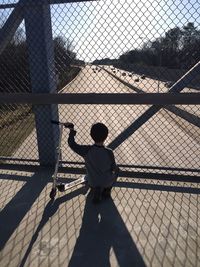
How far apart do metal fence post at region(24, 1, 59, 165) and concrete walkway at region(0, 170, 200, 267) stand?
571 mm

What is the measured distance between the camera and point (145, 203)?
15.8ft

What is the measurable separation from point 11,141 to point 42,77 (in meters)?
4.85

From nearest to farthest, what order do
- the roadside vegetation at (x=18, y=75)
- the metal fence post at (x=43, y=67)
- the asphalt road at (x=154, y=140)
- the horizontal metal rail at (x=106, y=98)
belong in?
the horizontal metal rail at (x=106, y=98) < the metal fence post at (x=43, y=67) < the roadside vegetation at (x=18, y=75) < the asphalt road at (x=154, y=140)

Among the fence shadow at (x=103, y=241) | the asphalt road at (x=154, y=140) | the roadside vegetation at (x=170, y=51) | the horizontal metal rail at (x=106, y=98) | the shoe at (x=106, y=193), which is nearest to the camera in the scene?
the fence shadow at (x=103, y=241)

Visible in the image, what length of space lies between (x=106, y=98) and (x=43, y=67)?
113 cm

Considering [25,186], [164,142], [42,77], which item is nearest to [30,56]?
[42,77]

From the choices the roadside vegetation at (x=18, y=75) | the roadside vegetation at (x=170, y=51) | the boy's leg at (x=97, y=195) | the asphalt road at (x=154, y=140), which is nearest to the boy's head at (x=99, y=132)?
the boy's leg at (x=97, y=195)

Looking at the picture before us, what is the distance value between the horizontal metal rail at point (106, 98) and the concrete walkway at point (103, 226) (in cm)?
106

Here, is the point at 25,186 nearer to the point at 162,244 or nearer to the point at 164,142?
the point at 162,244

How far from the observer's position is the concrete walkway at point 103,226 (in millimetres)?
3760

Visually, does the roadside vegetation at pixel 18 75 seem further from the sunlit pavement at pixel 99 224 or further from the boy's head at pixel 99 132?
the sunlit pavement at pixel 99 224

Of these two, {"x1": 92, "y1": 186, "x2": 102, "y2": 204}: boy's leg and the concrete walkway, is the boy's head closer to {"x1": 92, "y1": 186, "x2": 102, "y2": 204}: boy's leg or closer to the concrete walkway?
{"x1": 92, "y1": 186, "x2": 102, "y2": 204}: boy's leg

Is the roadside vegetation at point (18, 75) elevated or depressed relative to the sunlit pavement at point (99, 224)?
elevated

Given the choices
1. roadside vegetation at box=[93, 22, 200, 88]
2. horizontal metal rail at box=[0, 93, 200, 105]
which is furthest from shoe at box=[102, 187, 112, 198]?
roadside vegetation at box=[93, 22, 200, 88]
